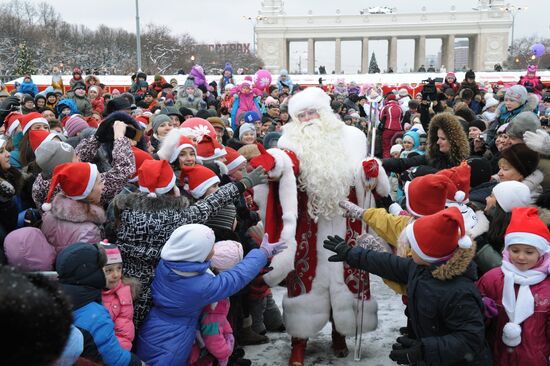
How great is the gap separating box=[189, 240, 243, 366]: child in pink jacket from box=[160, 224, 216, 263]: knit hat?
504mm

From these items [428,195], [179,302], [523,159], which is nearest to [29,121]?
[179,302]

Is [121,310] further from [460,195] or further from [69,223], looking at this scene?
[460,195]

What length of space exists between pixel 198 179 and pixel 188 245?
3.02ft

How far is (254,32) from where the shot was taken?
65.2 m

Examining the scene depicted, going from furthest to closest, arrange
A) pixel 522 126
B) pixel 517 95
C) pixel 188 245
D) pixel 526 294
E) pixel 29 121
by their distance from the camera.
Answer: pixel 517 95 < pixel 29 121 < pixel 522 126 < pixel 188 245 < pixel 526 294

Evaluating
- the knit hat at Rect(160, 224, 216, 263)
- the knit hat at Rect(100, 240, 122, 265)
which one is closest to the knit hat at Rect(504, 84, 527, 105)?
the knit hat at Rect(160, 224, 216, 263)

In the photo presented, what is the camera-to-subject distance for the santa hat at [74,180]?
3.14 m

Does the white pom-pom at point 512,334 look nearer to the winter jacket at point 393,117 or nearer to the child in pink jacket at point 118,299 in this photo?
the child in pink jacket at point 118,299

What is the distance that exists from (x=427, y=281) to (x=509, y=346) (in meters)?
0.63

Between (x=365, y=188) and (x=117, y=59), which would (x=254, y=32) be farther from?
(x=365, y=188)

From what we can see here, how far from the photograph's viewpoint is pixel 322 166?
12.1 ft

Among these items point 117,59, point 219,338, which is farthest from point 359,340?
point 117,59

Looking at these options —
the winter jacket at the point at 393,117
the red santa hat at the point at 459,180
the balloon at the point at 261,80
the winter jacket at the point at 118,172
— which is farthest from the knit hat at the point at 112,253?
the balloon at the point at 261,80

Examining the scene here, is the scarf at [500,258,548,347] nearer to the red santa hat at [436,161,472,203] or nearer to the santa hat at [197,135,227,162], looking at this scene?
the red santa hat at [436,161,472,203]
